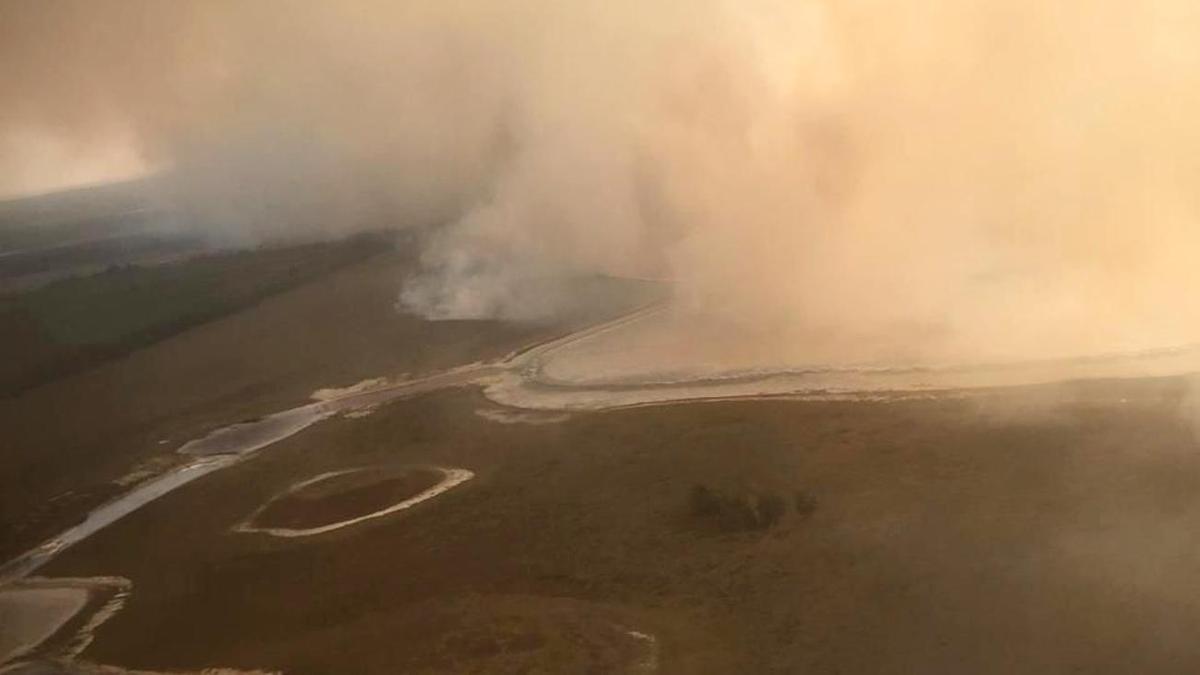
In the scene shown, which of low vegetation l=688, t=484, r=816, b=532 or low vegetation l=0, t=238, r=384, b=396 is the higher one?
low vegetation l=0, t=238, r=384, b=396

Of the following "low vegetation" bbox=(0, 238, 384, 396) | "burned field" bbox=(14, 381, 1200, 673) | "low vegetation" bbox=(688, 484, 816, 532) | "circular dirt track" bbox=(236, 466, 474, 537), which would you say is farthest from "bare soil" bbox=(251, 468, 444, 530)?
"low vegetation" bbox=(0, 238, 384, 396)

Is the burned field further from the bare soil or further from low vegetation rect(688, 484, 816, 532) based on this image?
the bare soil

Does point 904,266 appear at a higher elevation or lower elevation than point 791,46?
lower

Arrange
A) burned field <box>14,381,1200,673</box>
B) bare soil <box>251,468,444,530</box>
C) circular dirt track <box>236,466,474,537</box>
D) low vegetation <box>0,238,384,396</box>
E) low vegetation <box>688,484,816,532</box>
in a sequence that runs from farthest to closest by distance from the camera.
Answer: low vegetation <box>0,238,384,396</box>
bare soil <box>251,468,444,530</box>
circular dirt track <box>236,466,474,537</box>
low vegetation <box>688,484,816,532</box>
burned field <box>14,381,1200,673</box>

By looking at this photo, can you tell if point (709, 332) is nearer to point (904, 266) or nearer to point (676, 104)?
point (904, 266)

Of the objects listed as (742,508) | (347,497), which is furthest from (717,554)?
(347,497)

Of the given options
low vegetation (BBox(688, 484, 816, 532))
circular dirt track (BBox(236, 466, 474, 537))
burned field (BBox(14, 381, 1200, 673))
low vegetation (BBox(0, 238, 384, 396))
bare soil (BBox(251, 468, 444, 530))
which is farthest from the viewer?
low vegetation (BBox(0, 238, 384, 396))

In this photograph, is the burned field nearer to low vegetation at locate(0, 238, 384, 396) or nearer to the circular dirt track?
the circular dirt track

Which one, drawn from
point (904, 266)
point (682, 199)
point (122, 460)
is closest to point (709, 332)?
point (904, 266)

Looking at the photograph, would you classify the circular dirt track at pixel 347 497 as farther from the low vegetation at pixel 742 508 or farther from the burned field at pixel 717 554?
the low vegetation at pixel 742 508

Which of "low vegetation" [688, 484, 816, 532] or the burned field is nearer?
the burned field

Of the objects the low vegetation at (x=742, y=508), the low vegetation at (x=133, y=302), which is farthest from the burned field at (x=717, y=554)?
the low vegetation at (x=133, y=302)
